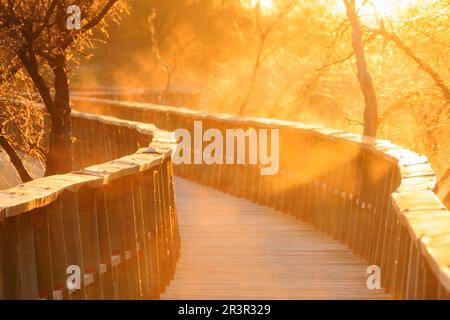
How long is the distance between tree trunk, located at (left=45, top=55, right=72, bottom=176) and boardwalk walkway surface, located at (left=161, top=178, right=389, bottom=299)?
248cm

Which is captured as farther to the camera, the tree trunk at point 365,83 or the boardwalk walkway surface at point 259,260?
the tree trunk at point 365,83

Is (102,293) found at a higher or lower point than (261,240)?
higher

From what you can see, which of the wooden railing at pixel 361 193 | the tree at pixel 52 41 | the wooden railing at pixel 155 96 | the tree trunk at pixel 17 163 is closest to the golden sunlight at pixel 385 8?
the wooden railing at pixel 361 193

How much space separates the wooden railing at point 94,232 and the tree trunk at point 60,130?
593 cm

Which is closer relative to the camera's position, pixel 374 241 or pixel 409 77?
pixel 374 241

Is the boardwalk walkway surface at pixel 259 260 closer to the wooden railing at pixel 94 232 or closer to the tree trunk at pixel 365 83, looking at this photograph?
the wooden railing at pixel 94 232

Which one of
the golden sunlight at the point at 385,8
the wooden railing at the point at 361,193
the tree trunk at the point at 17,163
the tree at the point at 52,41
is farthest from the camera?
the golden sunlight at the point at 385,8

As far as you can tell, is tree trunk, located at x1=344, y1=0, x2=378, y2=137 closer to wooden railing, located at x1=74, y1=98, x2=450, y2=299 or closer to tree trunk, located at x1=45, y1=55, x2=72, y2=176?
wooden railing, located at x1=74, y1=98, x2=450, y2=299

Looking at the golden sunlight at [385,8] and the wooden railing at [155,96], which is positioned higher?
the golden sunlight at [385,8]

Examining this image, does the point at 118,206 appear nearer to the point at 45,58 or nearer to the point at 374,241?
the point at 374,241

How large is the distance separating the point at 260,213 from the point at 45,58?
4.72 m

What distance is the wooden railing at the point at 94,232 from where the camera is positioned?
6844mm
